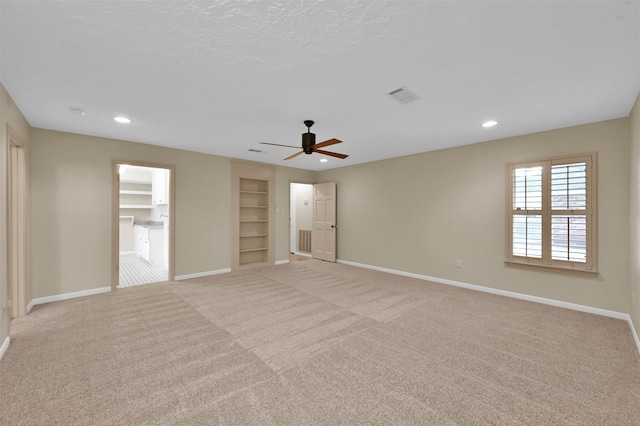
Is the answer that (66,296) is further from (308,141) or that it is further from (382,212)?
(382,212)

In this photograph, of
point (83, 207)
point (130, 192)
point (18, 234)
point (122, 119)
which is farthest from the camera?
point (130, 192)

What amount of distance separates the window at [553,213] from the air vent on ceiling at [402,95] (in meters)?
2.44

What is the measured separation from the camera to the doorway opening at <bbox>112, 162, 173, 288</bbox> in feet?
16.2

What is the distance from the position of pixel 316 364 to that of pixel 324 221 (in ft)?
16.9

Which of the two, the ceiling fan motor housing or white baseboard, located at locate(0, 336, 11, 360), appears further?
the ceiling fan motor housing

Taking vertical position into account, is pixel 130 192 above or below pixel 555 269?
above

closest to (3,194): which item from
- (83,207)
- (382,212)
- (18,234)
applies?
(18,234)

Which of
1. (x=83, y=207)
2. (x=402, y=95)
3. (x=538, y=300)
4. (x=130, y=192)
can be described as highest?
(x=402, y=95)

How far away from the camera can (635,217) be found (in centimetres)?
292

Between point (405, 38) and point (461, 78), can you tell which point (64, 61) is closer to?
point (405, 38)

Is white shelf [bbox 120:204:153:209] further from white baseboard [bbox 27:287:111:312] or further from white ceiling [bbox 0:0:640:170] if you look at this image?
white ceiling [bbox 0:0:640:170]

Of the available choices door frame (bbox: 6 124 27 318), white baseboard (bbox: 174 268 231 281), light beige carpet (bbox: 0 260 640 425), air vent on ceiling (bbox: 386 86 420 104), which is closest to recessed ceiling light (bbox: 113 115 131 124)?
door frame (bbox: 6 124 27 318)

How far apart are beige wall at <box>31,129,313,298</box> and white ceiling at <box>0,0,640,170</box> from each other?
557mm

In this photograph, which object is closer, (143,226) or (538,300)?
(538,300)
